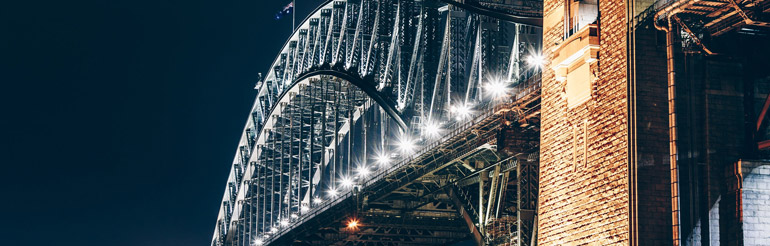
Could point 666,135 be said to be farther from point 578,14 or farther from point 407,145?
point 407,145

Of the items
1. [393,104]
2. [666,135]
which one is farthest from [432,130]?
[666,135]

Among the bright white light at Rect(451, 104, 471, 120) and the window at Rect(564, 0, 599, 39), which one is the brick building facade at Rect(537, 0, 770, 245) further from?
the bright white light at Rect(451, 104, 471, 120)

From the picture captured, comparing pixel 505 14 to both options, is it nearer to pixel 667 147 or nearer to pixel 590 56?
pixel 590 56

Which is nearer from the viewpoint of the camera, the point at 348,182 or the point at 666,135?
the point at 666,135

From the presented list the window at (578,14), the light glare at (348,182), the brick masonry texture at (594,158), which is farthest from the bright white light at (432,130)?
the window at (578,14)

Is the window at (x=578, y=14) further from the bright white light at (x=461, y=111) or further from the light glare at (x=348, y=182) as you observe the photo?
the light glare at (x=348, y=182)

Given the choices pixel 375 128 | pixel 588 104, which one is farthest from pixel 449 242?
pixel 588 104
